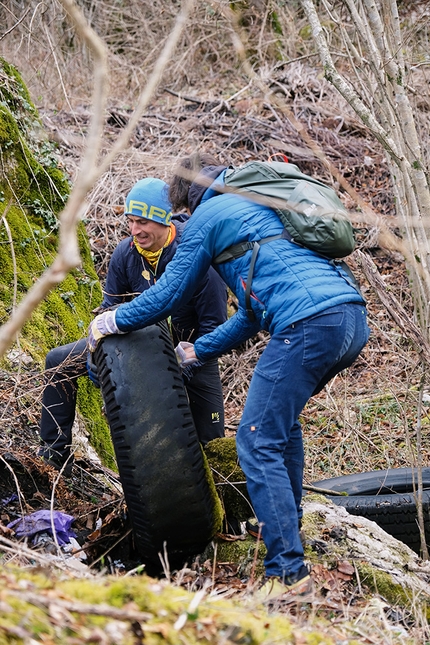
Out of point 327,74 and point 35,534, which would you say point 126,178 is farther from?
point 35,534

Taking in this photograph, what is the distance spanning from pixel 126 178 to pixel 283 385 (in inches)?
266

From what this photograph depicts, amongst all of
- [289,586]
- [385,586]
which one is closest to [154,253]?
[289,586]

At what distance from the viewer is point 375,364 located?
7906 millimetres

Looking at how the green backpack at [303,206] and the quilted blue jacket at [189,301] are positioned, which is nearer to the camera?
the green backpack at [303,206]

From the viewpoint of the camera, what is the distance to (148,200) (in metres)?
4.39

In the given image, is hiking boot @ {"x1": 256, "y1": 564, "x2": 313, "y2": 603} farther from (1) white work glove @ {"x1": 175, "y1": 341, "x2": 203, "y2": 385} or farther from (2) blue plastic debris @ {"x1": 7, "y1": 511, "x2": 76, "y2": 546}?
(1) white work glove @ {"x1": 175, "y1": 341, "x2": 203, "y2": 385}

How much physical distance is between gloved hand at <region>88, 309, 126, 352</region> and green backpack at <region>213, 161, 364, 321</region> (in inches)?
25.2

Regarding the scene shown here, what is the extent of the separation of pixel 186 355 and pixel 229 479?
0.77 meters

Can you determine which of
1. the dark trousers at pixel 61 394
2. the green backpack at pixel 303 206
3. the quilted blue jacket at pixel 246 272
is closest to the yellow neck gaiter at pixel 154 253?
the dark trousers at pixel 61 394

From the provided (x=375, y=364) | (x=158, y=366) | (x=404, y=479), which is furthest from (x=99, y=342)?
(x=375, y=364)

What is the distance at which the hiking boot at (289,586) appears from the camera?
2.92m

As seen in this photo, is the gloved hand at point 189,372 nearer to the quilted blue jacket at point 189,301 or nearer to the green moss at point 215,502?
the quilted blue jacket at point 189,301

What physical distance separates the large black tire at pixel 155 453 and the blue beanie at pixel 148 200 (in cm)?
109

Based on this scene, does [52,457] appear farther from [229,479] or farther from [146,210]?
[146,210]
